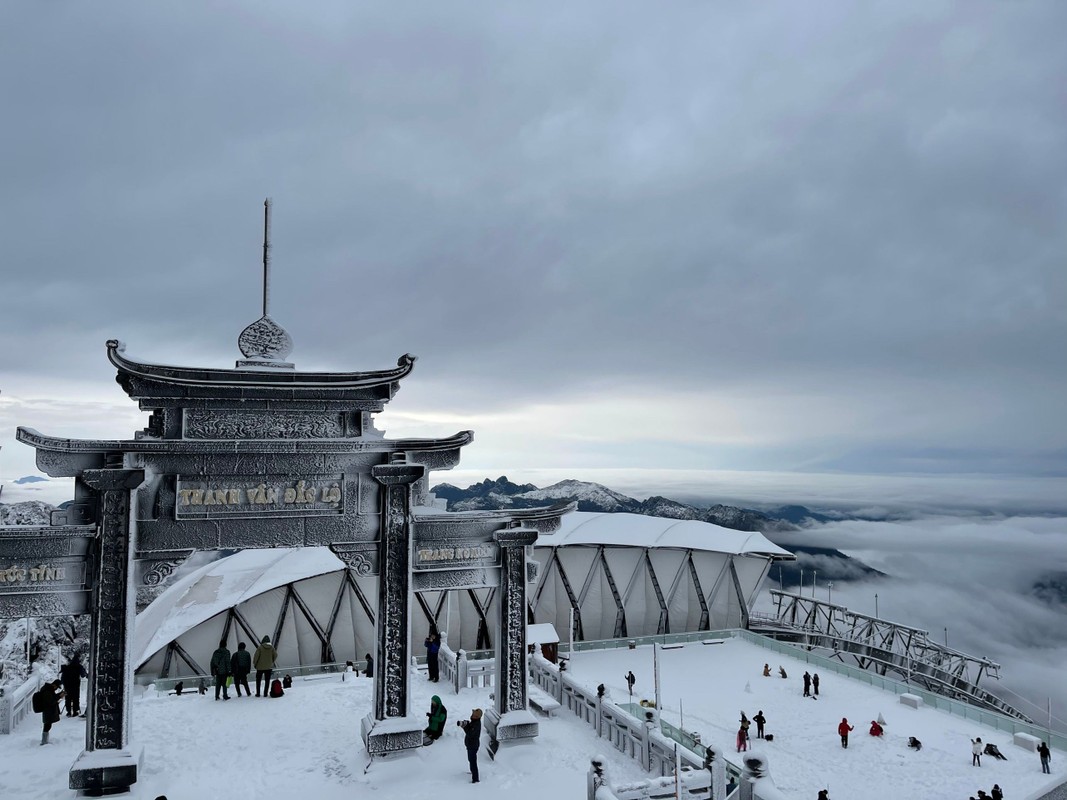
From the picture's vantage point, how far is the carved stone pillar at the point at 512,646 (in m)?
15.0

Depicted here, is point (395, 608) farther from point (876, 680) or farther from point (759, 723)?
point (876, 680)

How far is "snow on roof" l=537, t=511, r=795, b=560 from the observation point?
36406 mm

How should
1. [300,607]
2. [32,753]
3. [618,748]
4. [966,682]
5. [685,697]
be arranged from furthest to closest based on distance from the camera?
[966,682] → [300,607] → [685,697] → [618,748] → [32,753]

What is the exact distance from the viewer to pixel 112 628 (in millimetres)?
12703

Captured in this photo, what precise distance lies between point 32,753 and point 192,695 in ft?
14.4

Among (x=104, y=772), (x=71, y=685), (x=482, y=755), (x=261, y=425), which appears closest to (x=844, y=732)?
(x=482, y=755)

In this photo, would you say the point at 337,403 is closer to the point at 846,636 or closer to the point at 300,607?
the point at 300,607

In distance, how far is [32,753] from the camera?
1395 centimetres

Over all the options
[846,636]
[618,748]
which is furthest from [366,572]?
[846,636]

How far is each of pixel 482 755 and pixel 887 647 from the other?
31.6m

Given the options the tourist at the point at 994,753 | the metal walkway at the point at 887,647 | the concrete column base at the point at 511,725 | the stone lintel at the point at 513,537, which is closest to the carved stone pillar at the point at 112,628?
the concrete column base at the point at 511,725

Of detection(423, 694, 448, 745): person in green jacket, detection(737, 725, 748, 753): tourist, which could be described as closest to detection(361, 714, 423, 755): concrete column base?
detection(423, 694, 448, 745): person in green jacket

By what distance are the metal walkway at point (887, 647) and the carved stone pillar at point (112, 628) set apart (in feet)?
113

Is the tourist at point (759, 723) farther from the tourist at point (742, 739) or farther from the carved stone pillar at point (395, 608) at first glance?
the carved stone pillar at point (395, 608)
